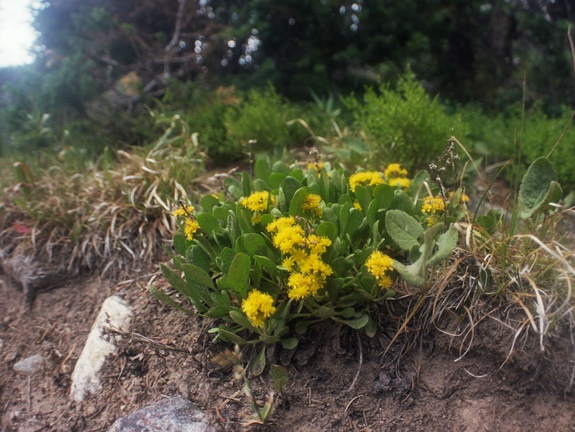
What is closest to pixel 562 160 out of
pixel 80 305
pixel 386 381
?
pixel 386 381

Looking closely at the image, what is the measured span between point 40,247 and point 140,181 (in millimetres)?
742

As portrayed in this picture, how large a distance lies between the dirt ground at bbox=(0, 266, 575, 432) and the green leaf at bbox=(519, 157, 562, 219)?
1.59 ft

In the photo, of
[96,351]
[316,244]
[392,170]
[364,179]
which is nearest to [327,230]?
[316,244]

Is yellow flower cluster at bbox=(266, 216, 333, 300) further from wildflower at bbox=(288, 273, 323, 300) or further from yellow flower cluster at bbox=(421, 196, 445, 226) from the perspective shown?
yellow flower cluster at bbox=(421, 196, 445, 226)

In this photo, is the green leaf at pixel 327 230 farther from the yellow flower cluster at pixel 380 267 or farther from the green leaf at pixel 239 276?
the green leaf at pixel 239 276

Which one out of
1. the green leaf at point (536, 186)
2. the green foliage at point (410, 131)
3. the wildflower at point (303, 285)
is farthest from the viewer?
the green foliage at point (410, 131)

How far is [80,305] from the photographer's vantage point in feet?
8.38

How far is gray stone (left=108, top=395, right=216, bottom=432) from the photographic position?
62.6 inches

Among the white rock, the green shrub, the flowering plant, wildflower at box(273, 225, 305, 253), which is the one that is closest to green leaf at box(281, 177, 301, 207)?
the flowering plant

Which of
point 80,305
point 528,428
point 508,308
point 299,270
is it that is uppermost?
point 299,270

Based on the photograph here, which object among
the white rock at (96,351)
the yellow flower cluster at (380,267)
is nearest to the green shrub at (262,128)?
the white rock at (96,351)

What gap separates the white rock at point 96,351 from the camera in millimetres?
1939

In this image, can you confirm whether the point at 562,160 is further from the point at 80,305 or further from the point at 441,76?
the point at 80,305

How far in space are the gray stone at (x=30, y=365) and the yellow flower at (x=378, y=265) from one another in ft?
5.61
